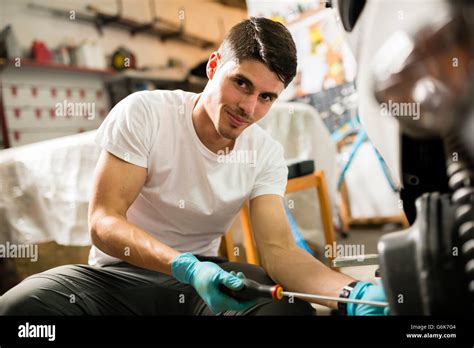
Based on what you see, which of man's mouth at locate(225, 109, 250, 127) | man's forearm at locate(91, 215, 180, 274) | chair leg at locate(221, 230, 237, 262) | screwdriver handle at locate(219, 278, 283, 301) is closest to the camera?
screwdriver handle at locate(219, 278, 283, 301)

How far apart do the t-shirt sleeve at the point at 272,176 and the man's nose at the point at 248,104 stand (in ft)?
0.35

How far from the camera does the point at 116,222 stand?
88 centimetres

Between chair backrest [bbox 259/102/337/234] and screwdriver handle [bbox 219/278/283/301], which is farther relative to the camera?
chair backrest [bbox 259/102/337/234]

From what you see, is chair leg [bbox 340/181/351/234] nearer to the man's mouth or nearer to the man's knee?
the man's mouth

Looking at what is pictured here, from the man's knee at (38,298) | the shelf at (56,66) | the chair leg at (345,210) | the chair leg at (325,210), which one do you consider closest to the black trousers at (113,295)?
the man's knee at (38,298)

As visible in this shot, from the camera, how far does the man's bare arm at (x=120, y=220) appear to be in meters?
0.86

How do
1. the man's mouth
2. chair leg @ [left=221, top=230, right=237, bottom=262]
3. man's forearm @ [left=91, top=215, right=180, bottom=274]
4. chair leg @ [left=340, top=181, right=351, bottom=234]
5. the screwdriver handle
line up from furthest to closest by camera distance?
chair leg @ [left=340, top=181, right=351, bottom=234] < chair leg @ [left=221, top=230, right=237, bottom=262] < the man's mouth < man's forearm @ [left=91, top=215, right=180, bottom=274] < the screwdriver handle

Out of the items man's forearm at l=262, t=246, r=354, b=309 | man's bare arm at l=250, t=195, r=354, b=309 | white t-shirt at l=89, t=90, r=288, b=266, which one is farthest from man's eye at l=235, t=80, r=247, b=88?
man's forearm at l=262, t=246, r=354, b=309

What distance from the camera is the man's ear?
972 mm

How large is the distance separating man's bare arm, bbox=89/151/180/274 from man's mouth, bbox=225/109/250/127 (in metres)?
0.20

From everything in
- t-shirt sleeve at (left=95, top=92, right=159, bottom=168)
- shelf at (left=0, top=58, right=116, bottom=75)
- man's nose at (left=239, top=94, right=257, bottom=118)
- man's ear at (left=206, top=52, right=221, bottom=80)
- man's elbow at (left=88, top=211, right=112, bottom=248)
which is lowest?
man's elbow at (left=88, top=211, right=112, bottom=248)

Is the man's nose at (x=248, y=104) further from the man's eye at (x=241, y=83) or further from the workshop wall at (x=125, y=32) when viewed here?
the workshop wall at (x=125, y=32)

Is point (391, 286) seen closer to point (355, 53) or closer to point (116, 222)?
point (355, 53)

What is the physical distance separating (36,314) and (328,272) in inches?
22.4
